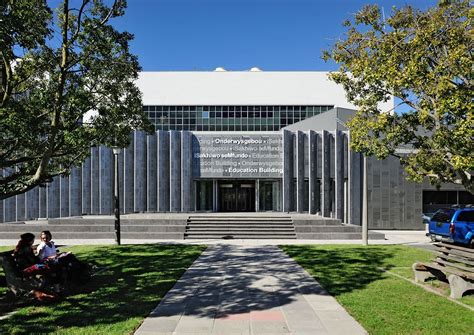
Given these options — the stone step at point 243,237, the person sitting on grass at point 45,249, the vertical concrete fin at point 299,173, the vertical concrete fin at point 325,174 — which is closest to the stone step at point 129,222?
the stone step at point 243,237

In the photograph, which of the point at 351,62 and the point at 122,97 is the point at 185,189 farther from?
the point at 351,62

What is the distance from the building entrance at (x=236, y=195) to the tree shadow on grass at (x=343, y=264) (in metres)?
13.2

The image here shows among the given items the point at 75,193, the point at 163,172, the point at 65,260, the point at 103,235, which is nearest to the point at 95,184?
the point at 75,193

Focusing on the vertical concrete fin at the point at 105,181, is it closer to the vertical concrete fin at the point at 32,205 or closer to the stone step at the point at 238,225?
the vertical concrete fin at the point at 32,205

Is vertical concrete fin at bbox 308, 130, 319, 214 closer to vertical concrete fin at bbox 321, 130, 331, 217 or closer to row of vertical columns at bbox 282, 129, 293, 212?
vertical concrete fin at bbox 321, 130, 331, 217

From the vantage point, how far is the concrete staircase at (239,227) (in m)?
20.8

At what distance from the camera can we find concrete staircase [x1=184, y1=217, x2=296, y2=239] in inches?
820

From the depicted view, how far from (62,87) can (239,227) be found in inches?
566

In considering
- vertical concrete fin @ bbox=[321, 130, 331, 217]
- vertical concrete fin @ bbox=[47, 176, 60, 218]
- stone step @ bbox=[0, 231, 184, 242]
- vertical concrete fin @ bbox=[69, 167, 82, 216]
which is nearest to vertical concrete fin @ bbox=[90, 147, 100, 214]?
vertical concrete fin @ bbox=[69, 167, 82, 216]

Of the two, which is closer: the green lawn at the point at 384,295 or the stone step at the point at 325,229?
the green lawn at the point at 384,295

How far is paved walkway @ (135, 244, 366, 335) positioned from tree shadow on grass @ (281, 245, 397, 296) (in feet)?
1.55

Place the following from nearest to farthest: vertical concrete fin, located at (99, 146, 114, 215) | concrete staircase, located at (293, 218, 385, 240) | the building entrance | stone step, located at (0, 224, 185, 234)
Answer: concrete staircase, located at (293, 218, 385, 240)
stone step, located at (0, 224, 185, 234)
vertical concrete fin, located at (99, 146, 114, 215)
the building entrance

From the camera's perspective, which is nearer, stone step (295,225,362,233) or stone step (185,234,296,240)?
stone step (185,234,296,240)

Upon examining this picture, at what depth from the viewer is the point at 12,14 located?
755 cm
